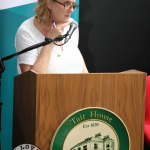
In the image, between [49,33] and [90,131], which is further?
[49,33]

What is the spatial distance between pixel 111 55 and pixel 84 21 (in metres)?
0.35

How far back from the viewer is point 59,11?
1980 mm

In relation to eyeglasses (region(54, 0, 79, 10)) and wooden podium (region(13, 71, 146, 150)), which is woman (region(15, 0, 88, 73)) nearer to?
eyeglasses (region(54, 0, 79, 10))

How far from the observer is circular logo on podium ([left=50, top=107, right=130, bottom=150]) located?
129cm

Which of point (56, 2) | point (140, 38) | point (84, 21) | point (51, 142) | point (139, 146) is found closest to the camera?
point (51, 142)

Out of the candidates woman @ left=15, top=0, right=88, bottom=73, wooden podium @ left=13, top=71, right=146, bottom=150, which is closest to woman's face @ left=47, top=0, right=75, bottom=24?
woman @ left=15, top=0, right=88, bottom=73

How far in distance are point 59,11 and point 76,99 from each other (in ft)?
2.80

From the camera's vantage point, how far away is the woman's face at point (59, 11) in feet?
6.42

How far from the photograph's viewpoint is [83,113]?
4.28 ft

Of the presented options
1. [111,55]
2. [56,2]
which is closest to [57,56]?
[56,2]

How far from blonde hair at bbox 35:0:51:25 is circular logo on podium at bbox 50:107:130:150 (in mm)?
888

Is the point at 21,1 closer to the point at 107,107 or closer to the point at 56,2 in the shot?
the point at 56,2

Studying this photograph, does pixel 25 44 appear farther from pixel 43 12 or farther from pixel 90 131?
pixel 90 131

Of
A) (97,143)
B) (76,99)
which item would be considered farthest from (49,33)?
(97,143)
